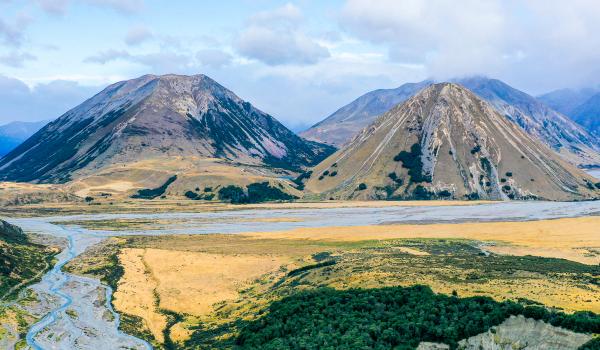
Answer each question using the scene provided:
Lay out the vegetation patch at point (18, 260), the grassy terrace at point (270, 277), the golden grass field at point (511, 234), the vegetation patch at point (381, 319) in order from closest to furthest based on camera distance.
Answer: the vegetation patch at point (381, 319) < the grassy terrace at point (270, 277) < the vegetation patch at point (18, 260) < the golden grass field at point (511, 234)

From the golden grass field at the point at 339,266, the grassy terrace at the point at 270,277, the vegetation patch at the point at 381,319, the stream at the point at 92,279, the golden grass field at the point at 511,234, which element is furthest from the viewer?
the golden grass field at the point at 511,234

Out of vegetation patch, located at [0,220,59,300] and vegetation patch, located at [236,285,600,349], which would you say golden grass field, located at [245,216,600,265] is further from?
vegetation patch, located at [236,285,600,349]

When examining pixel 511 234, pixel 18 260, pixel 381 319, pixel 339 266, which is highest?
pixel 18 260

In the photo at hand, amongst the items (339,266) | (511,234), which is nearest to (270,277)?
(339,266)

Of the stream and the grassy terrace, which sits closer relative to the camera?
the grassy terrace

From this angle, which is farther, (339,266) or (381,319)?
(339,266)

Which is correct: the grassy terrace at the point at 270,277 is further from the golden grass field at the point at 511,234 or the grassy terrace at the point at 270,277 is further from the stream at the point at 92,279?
the golden grass field at the point at 511,234

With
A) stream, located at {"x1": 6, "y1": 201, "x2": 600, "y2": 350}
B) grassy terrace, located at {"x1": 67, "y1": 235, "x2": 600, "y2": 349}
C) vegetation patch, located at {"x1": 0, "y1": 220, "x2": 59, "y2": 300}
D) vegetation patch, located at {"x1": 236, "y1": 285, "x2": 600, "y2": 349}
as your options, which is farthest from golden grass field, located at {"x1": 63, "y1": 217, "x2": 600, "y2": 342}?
vegetation patch, located at {"x1": 0, "y1": 220, "x2": 59, "y2": 300}

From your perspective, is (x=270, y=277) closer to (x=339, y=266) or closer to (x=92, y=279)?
(x=339, y=266)

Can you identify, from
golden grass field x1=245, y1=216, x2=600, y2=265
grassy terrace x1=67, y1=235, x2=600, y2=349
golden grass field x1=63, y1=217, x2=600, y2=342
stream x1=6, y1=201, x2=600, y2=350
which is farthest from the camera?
golden grass field x1=245, y1=216, x2=600, y2=265

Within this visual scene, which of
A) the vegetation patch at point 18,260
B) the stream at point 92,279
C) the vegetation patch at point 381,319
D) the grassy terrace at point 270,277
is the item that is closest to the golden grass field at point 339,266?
the grassy terrace at point 270,277

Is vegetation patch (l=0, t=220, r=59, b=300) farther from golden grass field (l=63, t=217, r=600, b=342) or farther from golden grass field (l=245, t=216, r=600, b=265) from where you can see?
golden grass field (l=245, t=216, r=600, b=265)

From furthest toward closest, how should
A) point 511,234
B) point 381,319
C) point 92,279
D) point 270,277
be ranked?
point 511,234
point 92,279
point 270,277
point 381,319

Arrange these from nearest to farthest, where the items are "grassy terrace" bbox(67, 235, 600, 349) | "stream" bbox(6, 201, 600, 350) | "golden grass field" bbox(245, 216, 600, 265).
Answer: "grassy terrace" bbox(67, 235, 600, 349)
"stream" bbox(6, 201, 600, 350)
"golden grass field" bbox(245, 216, 600, 265)
